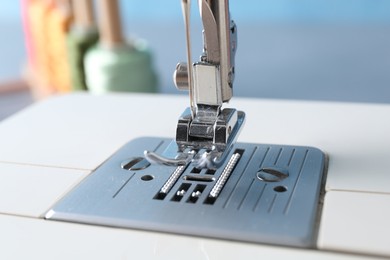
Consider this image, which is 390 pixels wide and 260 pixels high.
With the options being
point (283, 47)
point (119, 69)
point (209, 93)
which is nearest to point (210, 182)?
point (209, 93)

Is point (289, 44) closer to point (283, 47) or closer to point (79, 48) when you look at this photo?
point (283, 47)

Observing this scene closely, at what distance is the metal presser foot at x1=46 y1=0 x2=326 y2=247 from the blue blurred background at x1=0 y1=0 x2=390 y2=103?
2119 mm

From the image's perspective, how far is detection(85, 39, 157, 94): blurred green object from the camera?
246cm

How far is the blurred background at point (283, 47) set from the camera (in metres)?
3.14

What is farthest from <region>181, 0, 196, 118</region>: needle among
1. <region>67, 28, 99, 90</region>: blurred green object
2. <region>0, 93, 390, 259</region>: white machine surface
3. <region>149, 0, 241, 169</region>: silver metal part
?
<region>67, 28, 99, 90</region>: blurred green object

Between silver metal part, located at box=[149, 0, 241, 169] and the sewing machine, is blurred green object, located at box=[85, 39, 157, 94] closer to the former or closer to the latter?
the sewing machine

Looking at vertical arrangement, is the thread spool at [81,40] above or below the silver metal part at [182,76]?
below

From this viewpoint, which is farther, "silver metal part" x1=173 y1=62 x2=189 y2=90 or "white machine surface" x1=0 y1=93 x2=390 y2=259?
"silver metal part" x1=173 y1=62 x2=189 y2=90

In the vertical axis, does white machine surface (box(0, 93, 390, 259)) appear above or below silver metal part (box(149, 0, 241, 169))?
below

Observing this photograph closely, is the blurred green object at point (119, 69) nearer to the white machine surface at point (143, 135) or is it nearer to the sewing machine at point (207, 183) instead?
the white machine surface at point (143, 135)

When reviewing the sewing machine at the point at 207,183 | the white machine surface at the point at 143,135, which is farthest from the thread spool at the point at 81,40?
the sewing machine at the point at 207,183

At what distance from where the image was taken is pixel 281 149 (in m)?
0.96

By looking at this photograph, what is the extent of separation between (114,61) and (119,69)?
4 cm

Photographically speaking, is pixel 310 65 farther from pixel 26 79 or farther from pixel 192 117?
pixel 192 117
